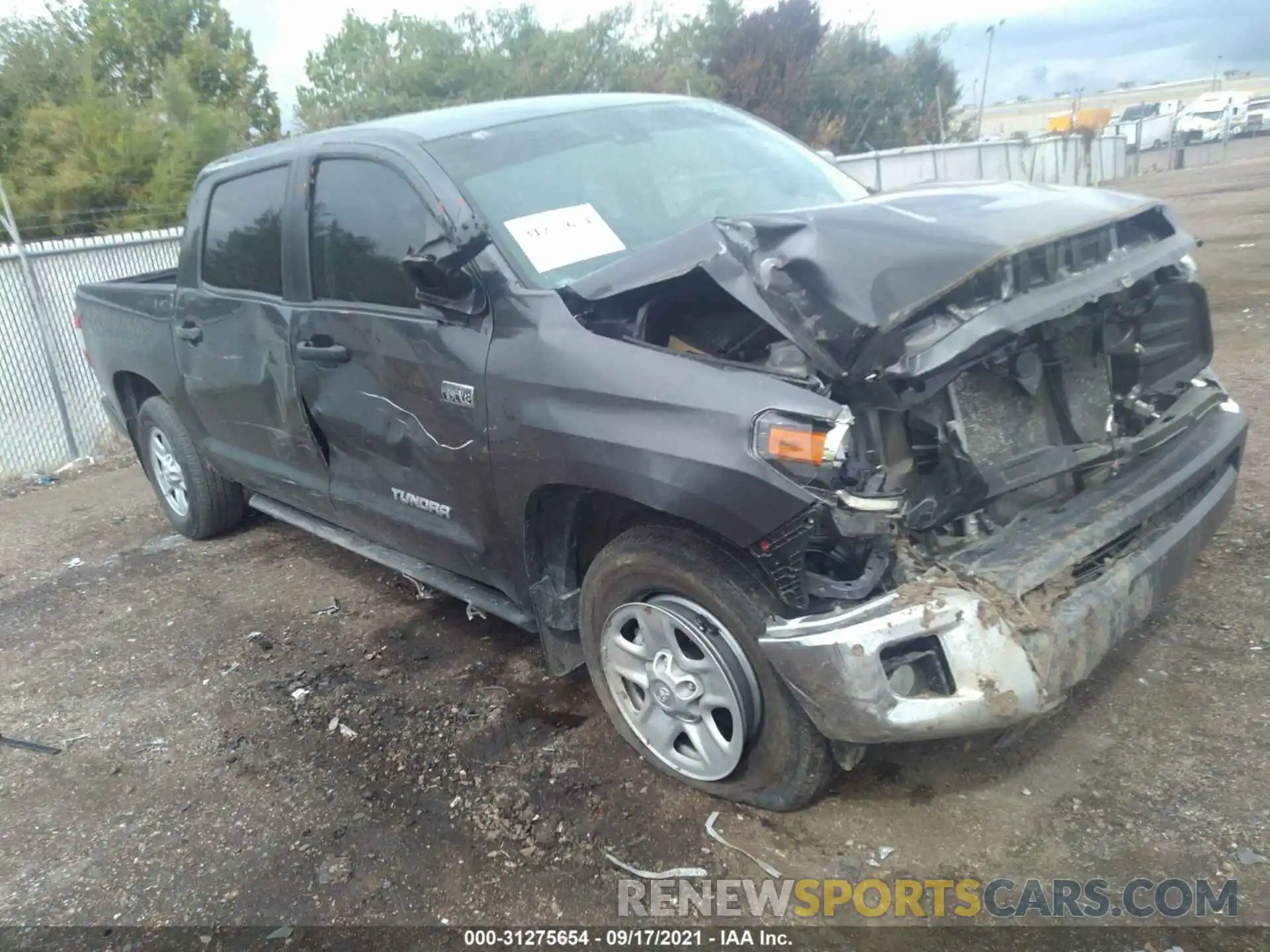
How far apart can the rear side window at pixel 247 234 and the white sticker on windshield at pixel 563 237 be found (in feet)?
4.44

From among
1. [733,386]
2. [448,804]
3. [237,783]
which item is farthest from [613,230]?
[237,783]

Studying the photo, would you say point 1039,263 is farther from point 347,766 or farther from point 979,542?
point 347,766

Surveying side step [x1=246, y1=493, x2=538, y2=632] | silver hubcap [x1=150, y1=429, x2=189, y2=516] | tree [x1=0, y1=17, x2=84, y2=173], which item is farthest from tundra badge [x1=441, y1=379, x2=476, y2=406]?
tree [x1=0, y1=17, x2=84, y2=173]

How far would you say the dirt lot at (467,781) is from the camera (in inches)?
104

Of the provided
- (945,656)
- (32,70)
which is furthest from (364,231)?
(32,70)

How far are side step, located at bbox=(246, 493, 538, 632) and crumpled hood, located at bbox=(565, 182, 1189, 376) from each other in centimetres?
118

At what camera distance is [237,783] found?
333 cm

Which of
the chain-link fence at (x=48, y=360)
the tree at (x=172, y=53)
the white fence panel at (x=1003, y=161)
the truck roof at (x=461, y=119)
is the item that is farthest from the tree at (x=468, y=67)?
the truck roof at (x=461, y=119)

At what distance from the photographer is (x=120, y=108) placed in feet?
50.3

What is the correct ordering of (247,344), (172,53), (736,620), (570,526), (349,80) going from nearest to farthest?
(736,620), (570,526), (247,344), (172,53), (349,80)

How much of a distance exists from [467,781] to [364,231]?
192 cm

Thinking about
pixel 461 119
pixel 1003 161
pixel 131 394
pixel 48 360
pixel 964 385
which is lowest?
pixel 1003 161

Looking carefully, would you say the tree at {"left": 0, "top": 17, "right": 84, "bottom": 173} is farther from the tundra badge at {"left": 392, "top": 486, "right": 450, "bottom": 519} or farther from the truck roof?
the tundra badge at {"left": 392, "top": 486, "right": 450, "bottom": 519}

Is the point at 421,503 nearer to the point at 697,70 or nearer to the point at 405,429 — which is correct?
the point at 405,429
